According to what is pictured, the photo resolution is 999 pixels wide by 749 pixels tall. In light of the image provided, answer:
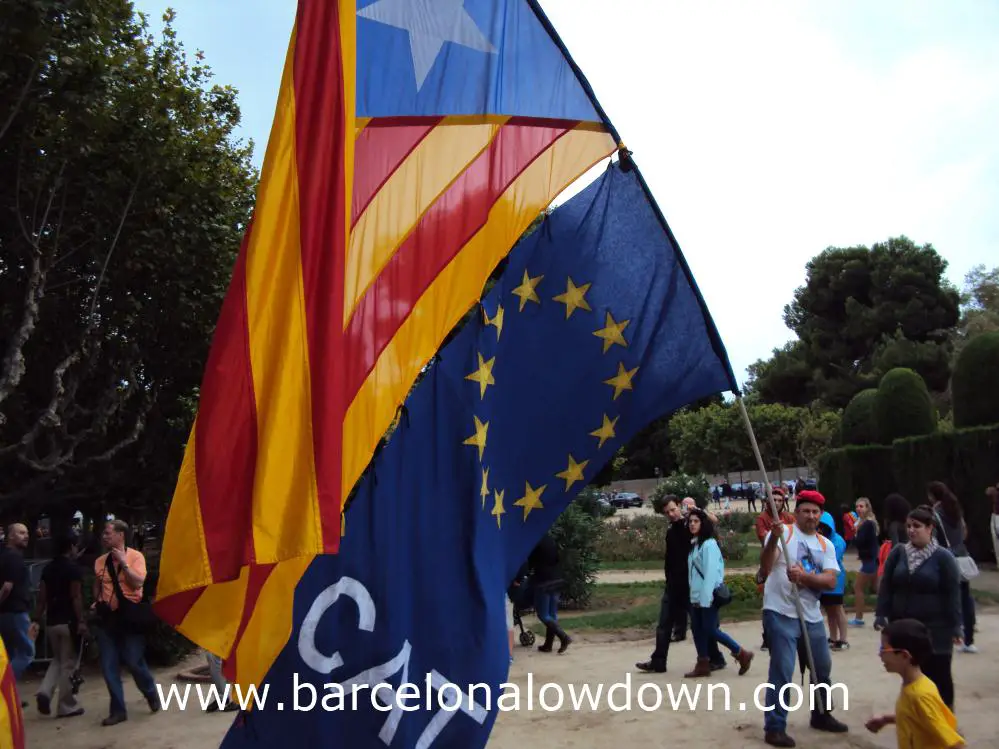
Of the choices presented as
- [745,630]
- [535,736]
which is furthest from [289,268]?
[745,630]

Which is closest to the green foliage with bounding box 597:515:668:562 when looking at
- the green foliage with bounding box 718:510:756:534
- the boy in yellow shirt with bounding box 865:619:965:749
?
the green foliage with bounding box 718:510:756:534

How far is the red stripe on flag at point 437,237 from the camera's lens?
153 inches

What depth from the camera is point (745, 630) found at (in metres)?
11.7

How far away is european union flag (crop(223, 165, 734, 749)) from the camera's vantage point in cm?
357

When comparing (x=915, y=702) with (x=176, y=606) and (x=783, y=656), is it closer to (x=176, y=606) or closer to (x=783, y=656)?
(x=783, y=656)

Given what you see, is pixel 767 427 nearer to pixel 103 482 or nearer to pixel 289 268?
pixel 103 482

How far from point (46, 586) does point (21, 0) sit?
6392mm

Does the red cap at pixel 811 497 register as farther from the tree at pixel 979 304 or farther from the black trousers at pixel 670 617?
the tree at pixel 979 304

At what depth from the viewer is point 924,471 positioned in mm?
20062

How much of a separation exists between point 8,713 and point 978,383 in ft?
64.9

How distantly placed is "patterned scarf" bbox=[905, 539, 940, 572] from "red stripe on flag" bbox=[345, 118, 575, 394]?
150 inches

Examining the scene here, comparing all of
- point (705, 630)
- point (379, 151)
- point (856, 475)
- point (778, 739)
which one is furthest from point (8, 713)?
point (856, 475)

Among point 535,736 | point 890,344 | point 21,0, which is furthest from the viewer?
point 890,344

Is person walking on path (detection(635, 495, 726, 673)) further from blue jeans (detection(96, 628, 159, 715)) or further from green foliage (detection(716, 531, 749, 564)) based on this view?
green foliage (detection(716, 531, 749, 564))
